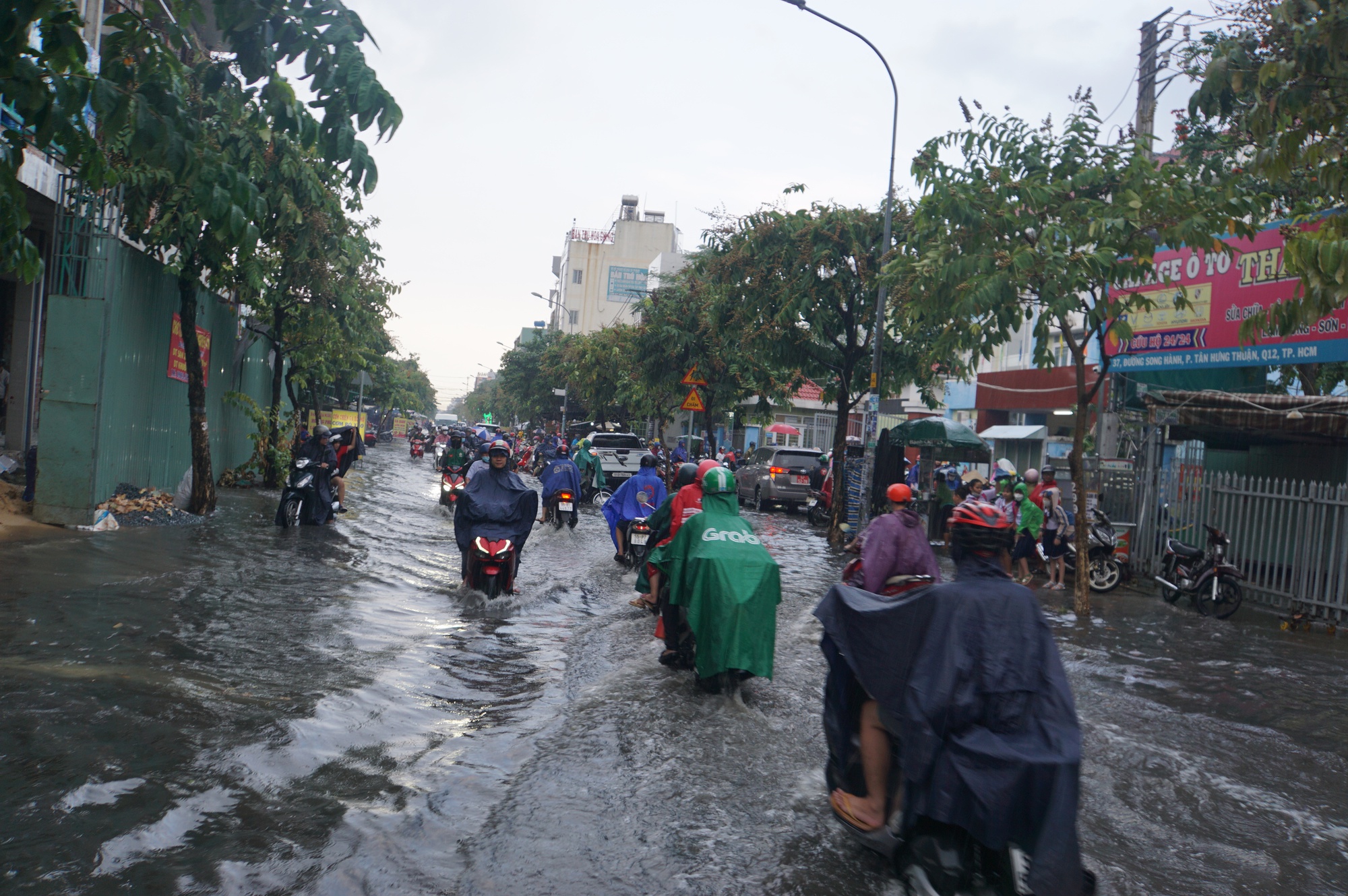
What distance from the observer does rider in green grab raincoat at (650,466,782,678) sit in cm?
638

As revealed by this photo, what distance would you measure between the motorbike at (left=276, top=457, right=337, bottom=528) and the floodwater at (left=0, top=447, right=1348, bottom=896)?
419 cm

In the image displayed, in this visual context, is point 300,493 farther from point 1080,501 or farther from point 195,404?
point 1080,501

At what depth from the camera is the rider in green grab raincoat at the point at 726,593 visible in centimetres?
638

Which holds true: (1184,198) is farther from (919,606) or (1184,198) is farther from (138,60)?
(138,60)

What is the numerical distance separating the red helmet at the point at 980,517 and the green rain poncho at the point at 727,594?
2619 mm

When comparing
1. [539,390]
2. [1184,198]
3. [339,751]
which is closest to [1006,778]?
[339,751]

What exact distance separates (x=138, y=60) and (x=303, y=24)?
1.05m

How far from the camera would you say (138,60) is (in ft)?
17.4

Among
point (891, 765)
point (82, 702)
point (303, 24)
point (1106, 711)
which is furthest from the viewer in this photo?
point (1106, 711)

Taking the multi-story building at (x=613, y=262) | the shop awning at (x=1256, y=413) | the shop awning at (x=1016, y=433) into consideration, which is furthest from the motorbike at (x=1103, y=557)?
the multi-story building at (x=613, y=262)

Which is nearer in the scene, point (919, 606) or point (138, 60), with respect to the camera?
point (919, 606)

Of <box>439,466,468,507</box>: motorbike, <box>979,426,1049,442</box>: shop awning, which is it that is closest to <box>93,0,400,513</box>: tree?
<box>439,466,468,507</box>: motorbike

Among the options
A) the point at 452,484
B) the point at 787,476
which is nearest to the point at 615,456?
the point at 787,476

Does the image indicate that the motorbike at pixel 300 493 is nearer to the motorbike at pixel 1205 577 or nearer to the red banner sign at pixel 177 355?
the red banner sign at pixel 177 355
